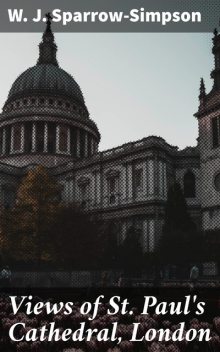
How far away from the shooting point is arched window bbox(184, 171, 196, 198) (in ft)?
157

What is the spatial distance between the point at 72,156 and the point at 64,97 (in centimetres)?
1129

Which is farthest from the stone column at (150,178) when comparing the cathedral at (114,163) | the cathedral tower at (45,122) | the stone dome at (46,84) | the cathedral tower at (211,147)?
the stone dome at (46,84)

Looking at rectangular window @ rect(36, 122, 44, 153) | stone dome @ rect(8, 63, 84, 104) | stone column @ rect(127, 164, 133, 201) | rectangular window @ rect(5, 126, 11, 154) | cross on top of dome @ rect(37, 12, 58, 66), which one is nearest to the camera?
stone column @ rect(127, 164, 133, 201)

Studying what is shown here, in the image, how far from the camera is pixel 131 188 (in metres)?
Answer: 46.7

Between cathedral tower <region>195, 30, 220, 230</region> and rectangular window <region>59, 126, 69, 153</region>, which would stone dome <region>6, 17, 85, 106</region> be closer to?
rectangular window <region>59, 126, 69, 153</region>

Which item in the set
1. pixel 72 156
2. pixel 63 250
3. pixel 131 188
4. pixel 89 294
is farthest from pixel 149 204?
pixel 89 294

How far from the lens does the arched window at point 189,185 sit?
157 ft

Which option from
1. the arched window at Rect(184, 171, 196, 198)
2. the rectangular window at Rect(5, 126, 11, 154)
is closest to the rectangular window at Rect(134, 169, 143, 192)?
the arched window at Rect(184, 171, 196, 198)

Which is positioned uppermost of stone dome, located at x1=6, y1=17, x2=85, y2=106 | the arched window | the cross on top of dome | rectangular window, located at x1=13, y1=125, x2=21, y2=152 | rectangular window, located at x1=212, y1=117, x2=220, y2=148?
the cross on top of dome

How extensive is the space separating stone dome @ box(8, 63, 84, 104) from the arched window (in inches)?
1161

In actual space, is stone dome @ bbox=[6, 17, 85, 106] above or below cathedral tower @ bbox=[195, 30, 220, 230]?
above

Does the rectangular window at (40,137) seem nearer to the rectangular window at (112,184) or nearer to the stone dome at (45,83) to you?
the stone dome at (45,83)

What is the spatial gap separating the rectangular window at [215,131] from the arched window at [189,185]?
6.47 metres

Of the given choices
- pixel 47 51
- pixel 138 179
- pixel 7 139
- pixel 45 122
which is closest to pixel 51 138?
pixel 45 122
